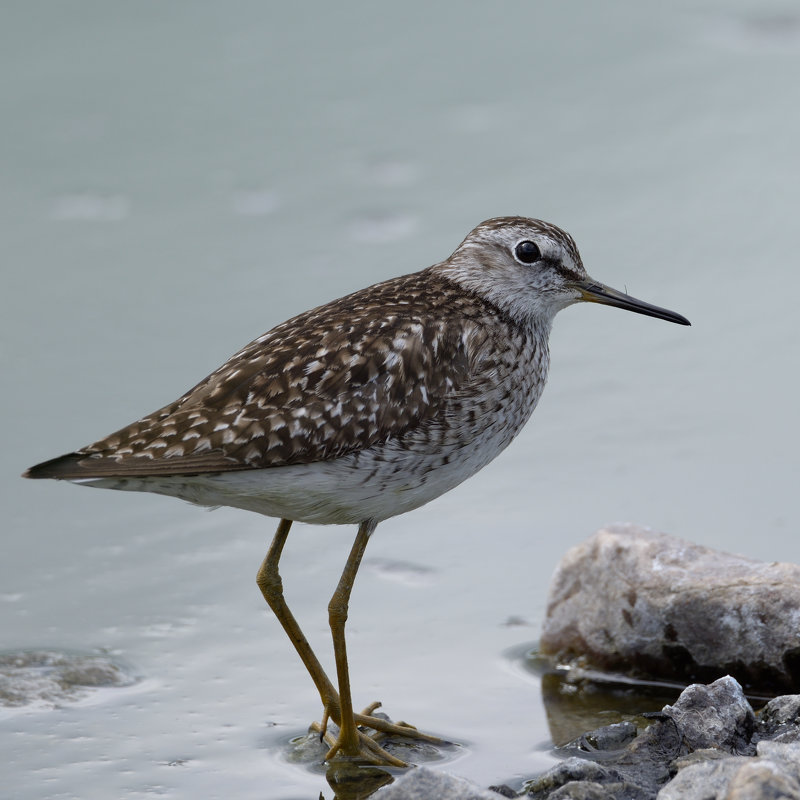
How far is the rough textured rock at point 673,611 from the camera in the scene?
24.2 feet

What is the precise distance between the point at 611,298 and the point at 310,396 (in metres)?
1.81

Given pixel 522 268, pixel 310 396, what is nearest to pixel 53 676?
pixel 310 396

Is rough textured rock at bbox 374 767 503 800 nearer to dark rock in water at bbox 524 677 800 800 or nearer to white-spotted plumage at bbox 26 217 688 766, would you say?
dark rock in water at bbox 524 677 800 800

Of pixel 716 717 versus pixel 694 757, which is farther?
pixel 716 717

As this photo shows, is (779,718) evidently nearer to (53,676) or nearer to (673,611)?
(673,611)

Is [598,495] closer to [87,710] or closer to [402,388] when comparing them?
[402,388]

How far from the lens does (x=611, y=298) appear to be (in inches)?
301

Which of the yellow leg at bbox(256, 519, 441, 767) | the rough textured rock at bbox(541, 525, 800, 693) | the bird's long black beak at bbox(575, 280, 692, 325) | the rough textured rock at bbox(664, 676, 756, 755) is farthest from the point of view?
the bird's long black beak at bbox(575, 280, 692, 325)

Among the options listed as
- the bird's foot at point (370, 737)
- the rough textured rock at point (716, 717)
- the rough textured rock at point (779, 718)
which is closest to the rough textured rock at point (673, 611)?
the rough textured rock at point (779, 718)

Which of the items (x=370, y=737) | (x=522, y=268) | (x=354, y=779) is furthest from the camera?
(x=522, y=268)

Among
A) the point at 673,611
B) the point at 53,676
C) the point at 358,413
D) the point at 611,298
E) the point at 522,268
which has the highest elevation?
the point at 522,268

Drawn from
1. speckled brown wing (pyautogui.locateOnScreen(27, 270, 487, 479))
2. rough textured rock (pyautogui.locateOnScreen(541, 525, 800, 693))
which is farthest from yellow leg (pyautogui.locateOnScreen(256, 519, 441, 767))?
rough textured rock (pyautogui.locateOnScreen(541, 525, 800, 693))

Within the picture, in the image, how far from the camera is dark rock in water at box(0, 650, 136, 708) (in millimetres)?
7477

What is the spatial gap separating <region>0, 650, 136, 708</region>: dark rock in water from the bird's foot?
1172mm
